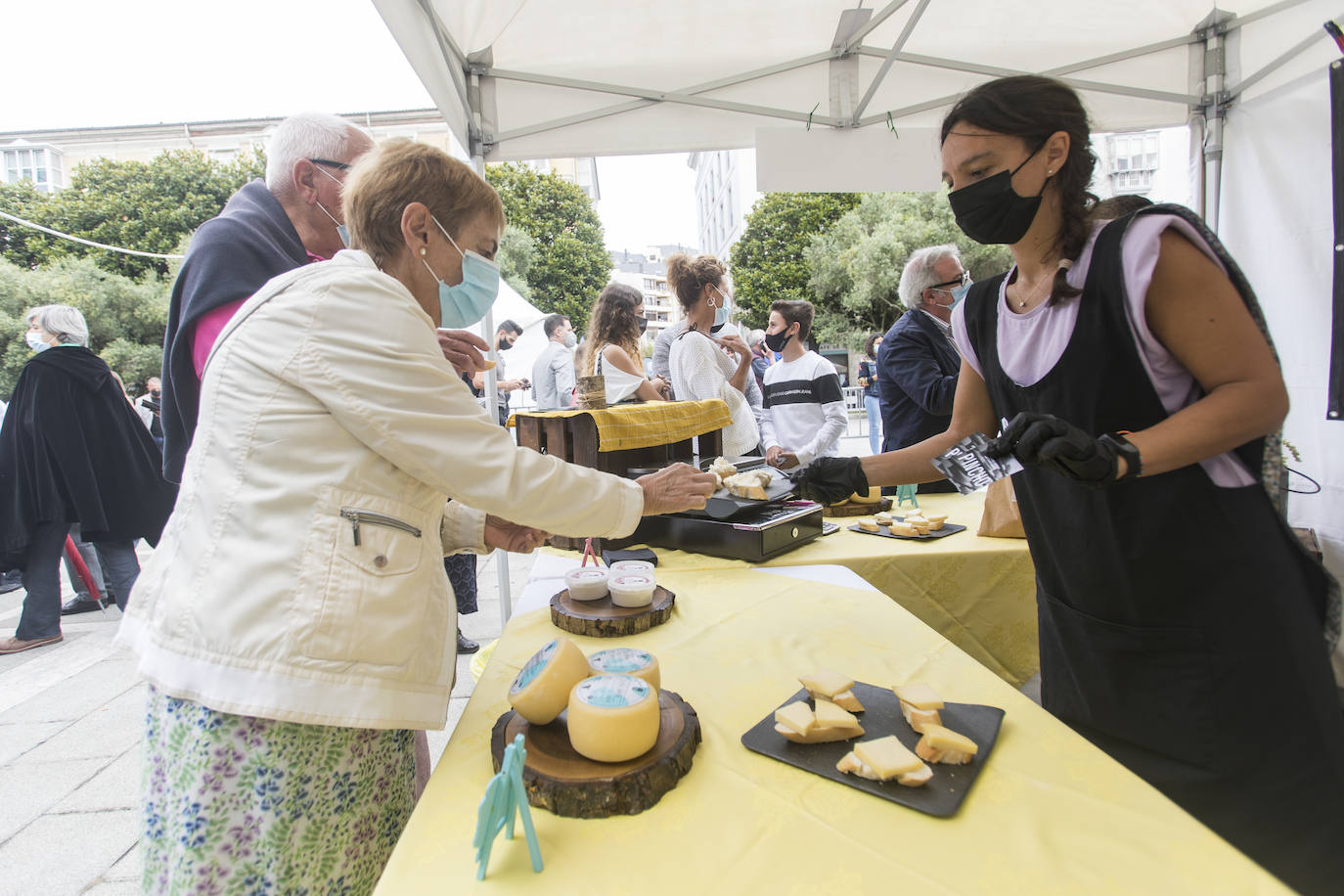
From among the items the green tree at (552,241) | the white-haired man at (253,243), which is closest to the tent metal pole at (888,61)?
the white-haired man at (253,243)

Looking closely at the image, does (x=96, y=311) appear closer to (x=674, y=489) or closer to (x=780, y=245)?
(x=780, y=245)

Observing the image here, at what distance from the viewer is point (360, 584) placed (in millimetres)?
990

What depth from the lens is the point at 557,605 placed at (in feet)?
5.65

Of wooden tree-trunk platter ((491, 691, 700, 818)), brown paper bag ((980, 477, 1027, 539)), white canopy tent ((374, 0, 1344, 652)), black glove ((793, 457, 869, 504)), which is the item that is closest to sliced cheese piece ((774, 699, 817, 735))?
wooden tree-trunk platter ((491, 691, 700, 818))

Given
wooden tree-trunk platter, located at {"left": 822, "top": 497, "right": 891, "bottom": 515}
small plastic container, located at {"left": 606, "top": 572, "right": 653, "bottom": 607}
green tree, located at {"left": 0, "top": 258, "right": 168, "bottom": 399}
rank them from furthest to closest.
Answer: green tree, located at {"left": 0, "top": 258, "right": 168, "bottom": 399} → wooden tree-trunk platter, located at {"left": 822, "top": 497, "right": 891, "bottom": 515} → small plastic container, located at {"left": 606, "top": 572, "right": 653, "bottom": 607}

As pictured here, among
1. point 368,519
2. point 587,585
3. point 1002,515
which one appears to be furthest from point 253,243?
point 1002,515

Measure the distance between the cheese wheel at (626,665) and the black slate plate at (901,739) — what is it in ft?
0.60

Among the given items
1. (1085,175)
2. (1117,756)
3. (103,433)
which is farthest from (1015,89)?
(103,433)

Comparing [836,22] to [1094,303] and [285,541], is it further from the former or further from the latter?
[285,541]

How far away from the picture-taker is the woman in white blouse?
4121 mm

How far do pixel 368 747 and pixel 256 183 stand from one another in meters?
1.61

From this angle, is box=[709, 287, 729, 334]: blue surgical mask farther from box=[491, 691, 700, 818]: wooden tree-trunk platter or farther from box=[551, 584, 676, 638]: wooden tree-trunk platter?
box=[491, 691, 700, 818]: wooden tree-trunk platter

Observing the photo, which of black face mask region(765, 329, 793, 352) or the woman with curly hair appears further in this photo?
black face mask region(765, 329, 793, 352)

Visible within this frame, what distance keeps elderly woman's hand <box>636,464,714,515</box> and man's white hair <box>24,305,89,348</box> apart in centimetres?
467
